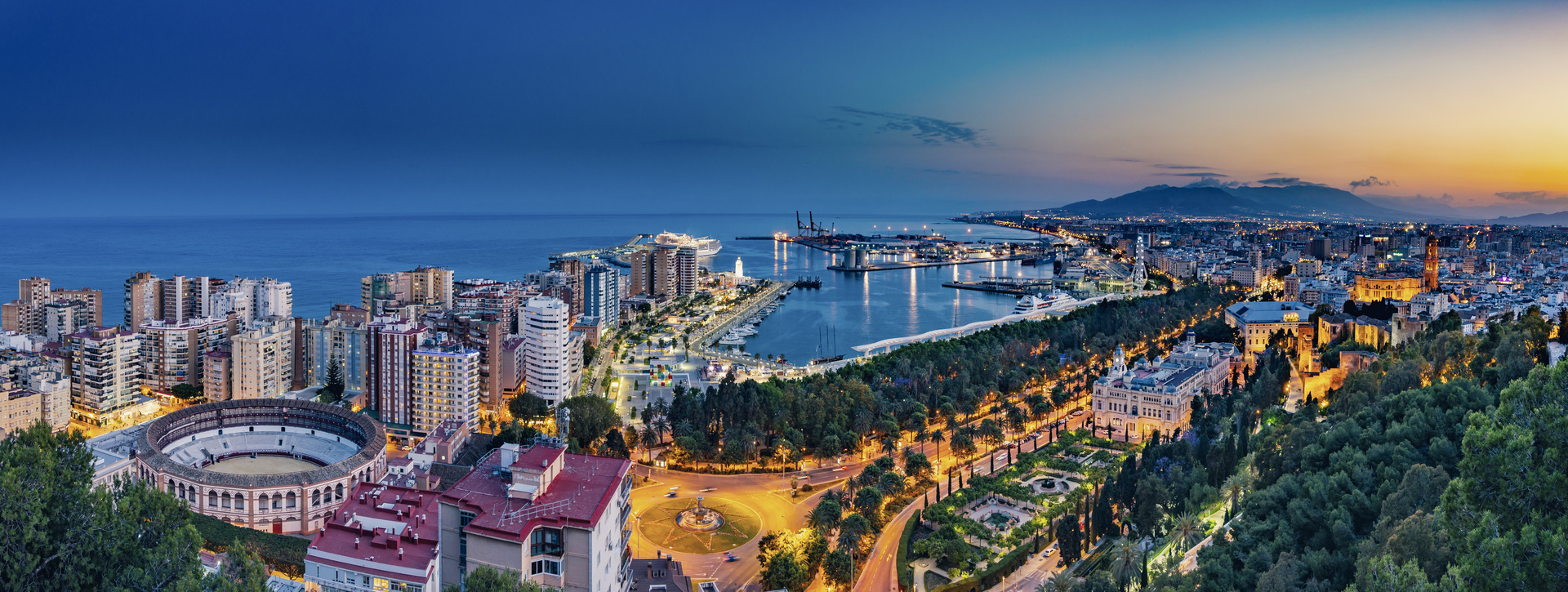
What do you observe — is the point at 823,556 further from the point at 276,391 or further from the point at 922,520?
the point at 276,391

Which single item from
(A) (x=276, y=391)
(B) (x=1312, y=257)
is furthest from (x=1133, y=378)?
(B) (x=1312, y=257)

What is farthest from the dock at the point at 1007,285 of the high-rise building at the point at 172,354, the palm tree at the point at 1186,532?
the high-rise building at the point at 172,354

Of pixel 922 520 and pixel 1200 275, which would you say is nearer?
pixel 922 520

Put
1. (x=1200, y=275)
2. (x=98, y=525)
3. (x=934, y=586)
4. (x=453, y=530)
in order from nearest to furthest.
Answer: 1. (x=98, y=525)
2. (x=453, y=530)
3. (x=934, y=586)
4. (x=1200, y=275)

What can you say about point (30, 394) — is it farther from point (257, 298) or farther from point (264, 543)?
point (257, 298)

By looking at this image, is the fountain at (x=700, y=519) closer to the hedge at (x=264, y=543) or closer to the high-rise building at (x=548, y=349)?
the hedge at (x=264, y=543)

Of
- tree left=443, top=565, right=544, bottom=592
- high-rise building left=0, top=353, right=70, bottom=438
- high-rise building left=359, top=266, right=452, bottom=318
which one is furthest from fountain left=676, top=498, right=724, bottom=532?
high-rise building left=359, top=266, right=452, bottom=318
